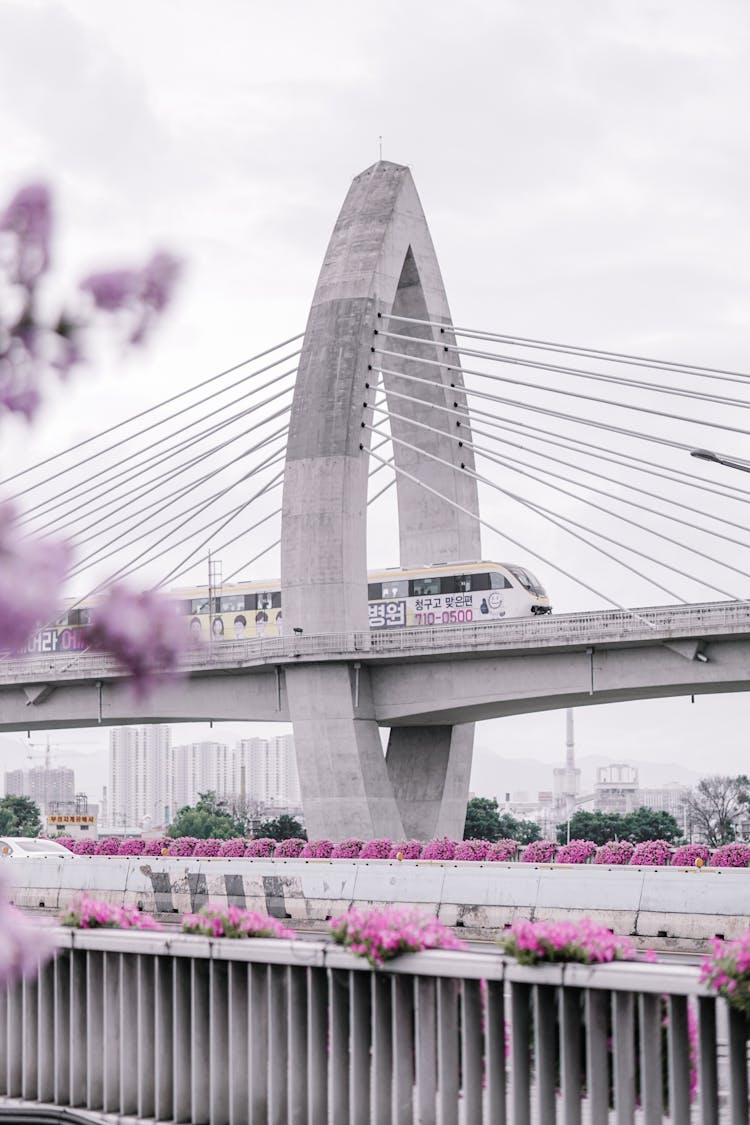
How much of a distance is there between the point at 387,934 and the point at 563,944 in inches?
49.1

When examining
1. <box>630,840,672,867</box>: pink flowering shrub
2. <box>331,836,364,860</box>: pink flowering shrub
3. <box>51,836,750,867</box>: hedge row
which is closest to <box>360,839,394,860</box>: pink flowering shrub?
<box>51,836,750,867</box>: hedge row

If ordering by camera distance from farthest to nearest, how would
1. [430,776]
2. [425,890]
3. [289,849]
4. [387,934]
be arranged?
[430,776]
[289,849]
[425,890]
[387,934]

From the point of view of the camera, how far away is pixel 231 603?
64250 mm

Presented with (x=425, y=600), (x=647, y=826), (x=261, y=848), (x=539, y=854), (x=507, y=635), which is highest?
(x=425, y=600)

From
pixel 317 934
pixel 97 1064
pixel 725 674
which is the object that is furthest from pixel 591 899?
pixel 725 674

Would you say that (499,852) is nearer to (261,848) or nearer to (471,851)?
(471,851)

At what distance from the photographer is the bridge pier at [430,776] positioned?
184 feet

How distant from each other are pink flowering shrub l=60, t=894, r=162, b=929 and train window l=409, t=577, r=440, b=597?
45.0 m

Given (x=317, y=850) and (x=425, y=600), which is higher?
(x=425, y=600)

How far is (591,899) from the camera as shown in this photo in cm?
2517

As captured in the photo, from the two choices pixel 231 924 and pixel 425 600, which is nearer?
pixel 231 924

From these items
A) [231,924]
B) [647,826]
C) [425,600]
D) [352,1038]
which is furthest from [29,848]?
[647,826]

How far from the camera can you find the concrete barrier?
961 inches

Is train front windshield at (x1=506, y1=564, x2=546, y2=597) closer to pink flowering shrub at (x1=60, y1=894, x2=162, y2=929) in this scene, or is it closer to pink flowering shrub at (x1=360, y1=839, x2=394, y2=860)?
pink flowering shrub at (x1=360, y1=839, x2=394, y2=860)
